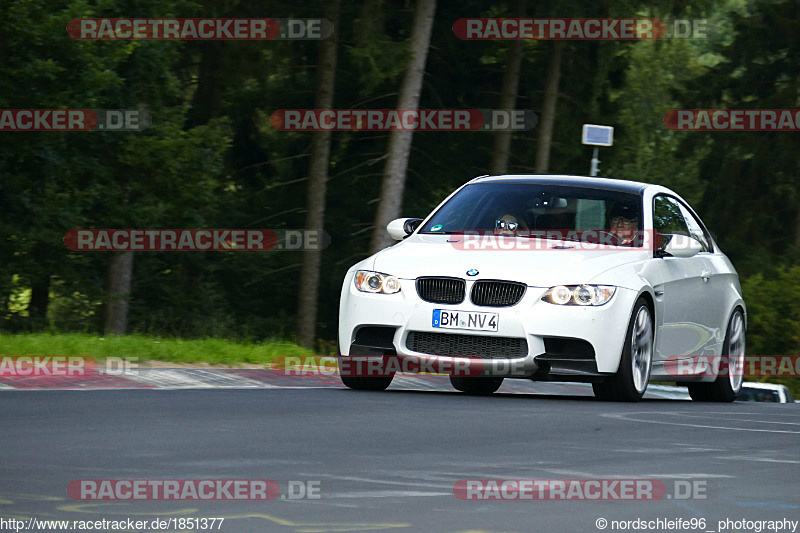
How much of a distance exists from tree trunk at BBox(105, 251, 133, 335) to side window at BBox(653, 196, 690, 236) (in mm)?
23805

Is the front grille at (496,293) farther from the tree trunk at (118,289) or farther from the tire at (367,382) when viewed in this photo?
the tree trunk at (118,289)

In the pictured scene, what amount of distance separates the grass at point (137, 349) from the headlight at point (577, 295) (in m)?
3.52

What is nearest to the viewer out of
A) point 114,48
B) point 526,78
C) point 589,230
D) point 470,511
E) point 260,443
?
point 470,511

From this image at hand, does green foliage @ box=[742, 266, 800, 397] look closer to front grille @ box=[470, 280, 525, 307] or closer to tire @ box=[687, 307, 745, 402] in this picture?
tire @ box=[687, 307, 745, 402]

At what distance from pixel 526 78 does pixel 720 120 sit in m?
9.39

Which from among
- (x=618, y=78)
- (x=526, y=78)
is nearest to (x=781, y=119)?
(x=618, y=78)

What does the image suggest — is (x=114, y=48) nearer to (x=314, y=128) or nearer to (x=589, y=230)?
(x=314, y=128)

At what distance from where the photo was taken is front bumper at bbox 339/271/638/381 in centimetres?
1128

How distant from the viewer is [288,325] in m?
42.4

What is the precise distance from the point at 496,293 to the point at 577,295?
576mm

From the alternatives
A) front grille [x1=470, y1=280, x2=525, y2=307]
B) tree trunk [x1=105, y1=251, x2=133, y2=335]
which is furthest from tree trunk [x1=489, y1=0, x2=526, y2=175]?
front grille [x1=470, y1=280, x2=525, y2=307]

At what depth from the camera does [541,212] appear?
12.7 meters

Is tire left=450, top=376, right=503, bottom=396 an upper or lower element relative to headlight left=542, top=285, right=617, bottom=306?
lower

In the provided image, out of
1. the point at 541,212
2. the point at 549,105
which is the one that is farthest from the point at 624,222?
the point at 549,105
